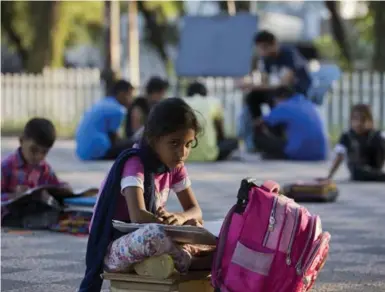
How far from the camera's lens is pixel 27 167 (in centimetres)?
845

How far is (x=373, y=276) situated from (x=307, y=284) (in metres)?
1.49

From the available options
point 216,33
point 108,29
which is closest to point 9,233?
point 216,33

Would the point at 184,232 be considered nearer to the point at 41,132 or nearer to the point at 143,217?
the point at 143,217

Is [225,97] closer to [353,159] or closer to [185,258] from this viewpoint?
[353,159]

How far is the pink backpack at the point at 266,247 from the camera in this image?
5.01m

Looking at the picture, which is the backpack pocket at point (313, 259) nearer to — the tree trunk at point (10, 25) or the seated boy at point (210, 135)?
the seated boy at point (210, 135)

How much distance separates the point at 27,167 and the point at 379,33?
20324 mm

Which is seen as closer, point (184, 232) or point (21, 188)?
point (184, 232)

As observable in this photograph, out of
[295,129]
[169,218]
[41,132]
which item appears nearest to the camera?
[169,218]

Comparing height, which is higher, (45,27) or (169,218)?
(45,27)

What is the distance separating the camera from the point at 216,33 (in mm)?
20500

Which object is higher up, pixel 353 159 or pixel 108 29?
pixel 108 29

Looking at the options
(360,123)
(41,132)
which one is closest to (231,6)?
(360,123)

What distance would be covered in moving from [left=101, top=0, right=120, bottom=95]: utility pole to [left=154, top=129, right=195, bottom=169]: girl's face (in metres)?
16.6
